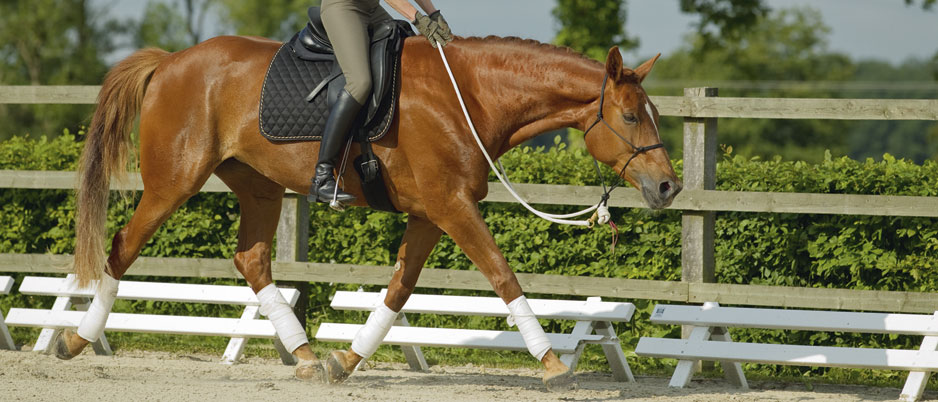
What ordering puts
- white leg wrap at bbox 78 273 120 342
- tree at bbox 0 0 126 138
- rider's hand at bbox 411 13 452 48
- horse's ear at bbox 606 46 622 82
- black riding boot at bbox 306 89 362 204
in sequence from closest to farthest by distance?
horse's ear at bbox 606 46 622 82
black riding boot at bbox 306 89 362 204
rider's hand at bbox 411 13 452 48
white leg wrap at bbox 78 273 120 342
tree at bbox 0 0 126 138

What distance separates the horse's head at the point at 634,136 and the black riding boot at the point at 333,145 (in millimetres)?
1220

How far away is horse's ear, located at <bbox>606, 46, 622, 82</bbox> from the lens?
15.2ft

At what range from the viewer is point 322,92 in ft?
17.0

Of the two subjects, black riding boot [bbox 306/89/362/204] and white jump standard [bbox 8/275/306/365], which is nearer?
black riding boot [bbox 306/89/362/204]

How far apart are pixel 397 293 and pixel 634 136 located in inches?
61.2

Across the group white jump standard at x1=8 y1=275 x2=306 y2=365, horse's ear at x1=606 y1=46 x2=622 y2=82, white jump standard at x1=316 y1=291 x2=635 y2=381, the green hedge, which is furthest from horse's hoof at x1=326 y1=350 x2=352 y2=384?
horse's ear at x1=606 y1=46 x2=622 y2=82

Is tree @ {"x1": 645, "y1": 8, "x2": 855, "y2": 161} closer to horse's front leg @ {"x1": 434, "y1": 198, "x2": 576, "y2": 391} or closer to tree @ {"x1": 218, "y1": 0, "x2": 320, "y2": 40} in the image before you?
tree @ {"x1": 218, "y1": 0, "x2": 320, "y2": 40}

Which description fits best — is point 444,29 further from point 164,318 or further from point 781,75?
point 781,75

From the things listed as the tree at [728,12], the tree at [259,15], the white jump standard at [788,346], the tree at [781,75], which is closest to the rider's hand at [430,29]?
the white jump standard at [788,346]

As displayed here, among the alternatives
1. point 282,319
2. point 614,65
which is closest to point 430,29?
point 614,65

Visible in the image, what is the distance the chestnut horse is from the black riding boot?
0.64ft

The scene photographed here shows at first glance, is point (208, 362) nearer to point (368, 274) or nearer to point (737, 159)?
point (368, 274)

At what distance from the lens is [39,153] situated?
7.77 meters

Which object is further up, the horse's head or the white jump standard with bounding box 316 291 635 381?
the horse's head
